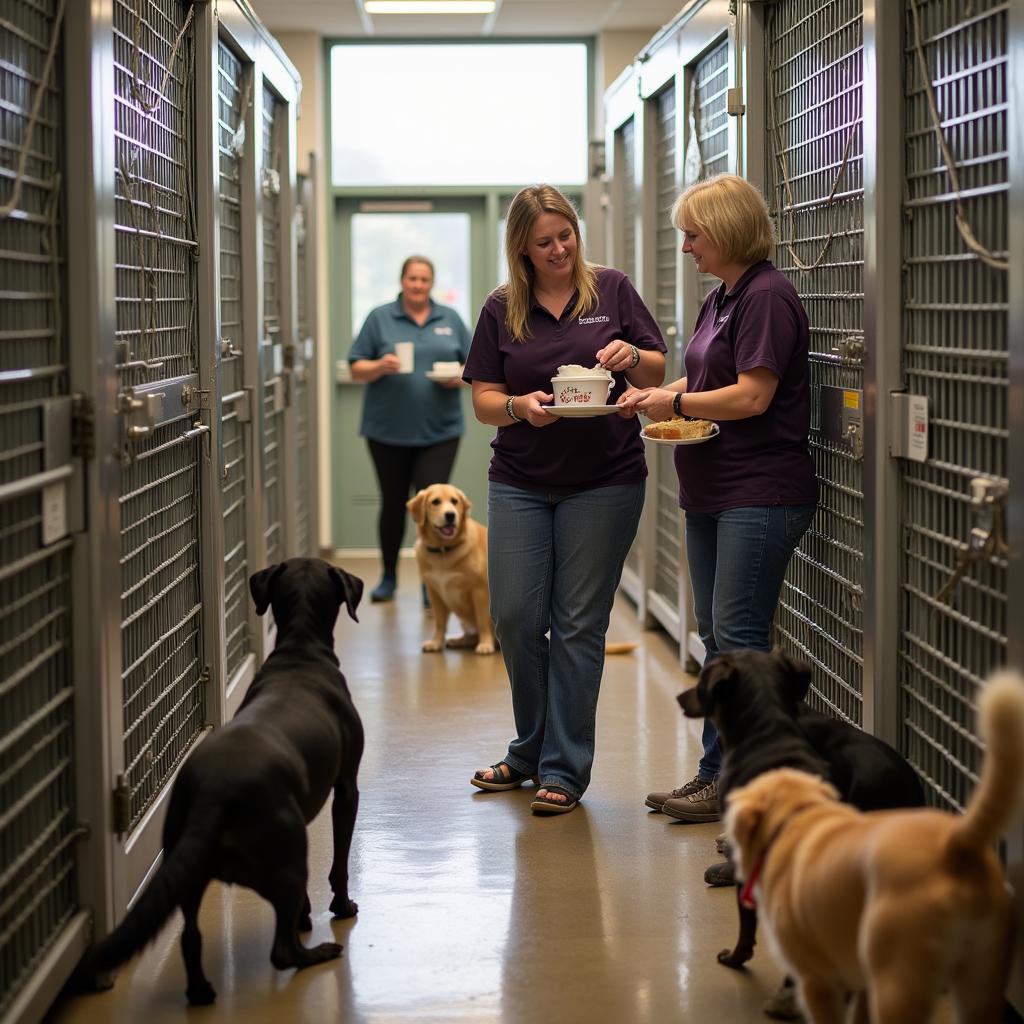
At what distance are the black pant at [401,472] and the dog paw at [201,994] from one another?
471cm

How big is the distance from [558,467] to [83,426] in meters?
1.48

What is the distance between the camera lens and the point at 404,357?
7.28 metres

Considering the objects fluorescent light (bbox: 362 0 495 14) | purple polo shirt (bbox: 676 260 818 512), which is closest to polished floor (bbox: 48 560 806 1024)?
purple polo shirt (bbox: 676 260 818 512)

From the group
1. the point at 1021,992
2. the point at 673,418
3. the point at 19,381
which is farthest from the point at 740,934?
the point at 19,381

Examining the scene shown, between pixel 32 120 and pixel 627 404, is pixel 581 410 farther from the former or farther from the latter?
pixel 32 120

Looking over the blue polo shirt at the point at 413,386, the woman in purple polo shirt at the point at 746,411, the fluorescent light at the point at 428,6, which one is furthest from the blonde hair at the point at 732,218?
the fluorescent light at the point at 428,6

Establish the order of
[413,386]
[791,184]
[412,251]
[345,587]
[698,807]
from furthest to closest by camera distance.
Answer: [412,251] → [413,386] → [791,184] → [698,807] → [345,587]

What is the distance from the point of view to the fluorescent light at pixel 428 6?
812cm

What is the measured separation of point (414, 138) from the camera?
30.1ft

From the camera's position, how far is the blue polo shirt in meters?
7.38

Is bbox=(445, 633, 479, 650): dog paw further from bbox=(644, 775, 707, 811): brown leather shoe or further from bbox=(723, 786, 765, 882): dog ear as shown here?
bbox=(723, 786, 765, 882): dog ear

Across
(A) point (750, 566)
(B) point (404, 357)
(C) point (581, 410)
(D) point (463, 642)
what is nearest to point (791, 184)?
(C) point (581, 410)

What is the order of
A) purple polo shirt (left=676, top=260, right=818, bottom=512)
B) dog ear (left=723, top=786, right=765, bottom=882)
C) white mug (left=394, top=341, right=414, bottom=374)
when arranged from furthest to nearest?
1. white mug (left=394, top=341, right=414, bottom=374)
2. purple polo shirt (left=676, top=260, right=818, bottom=512)
3. dog ear (left=723, top=786, right=765, bottom=882)

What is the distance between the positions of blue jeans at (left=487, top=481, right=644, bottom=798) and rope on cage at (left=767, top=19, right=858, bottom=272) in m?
0.81
